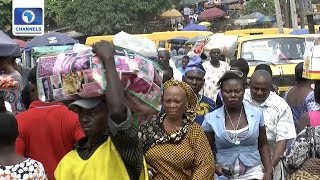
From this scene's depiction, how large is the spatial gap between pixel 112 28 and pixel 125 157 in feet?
127

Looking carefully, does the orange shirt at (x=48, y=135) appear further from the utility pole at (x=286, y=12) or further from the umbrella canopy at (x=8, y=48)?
the utility pole at (x=286, y=12)

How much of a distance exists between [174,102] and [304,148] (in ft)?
3.61

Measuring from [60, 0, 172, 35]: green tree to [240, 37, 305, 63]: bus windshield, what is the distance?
→ 94.2ft

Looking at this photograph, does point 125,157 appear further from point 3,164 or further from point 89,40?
point 89,40

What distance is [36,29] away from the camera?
11312 mm

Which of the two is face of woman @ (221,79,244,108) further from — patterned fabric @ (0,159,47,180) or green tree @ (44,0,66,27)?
green tree @ (44,0,66,27)

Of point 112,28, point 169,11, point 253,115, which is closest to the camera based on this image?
point 253,115

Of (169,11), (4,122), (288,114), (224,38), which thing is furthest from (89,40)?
(169,11)

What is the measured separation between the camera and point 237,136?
602 cm

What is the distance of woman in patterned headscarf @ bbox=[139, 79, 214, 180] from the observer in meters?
5.26

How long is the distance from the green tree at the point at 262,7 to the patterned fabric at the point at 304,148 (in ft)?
148

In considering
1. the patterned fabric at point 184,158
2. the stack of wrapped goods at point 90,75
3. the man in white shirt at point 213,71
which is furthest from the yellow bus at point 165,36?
the stack of wrapped goods at point 90,75

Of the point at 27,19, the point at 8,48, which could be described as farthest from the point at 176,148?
the point at 27,19

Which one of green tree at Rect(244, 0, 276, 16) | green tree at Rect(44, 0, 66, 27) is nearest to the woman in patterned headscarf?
green tree at Rect(44, 0, 66, 27)
